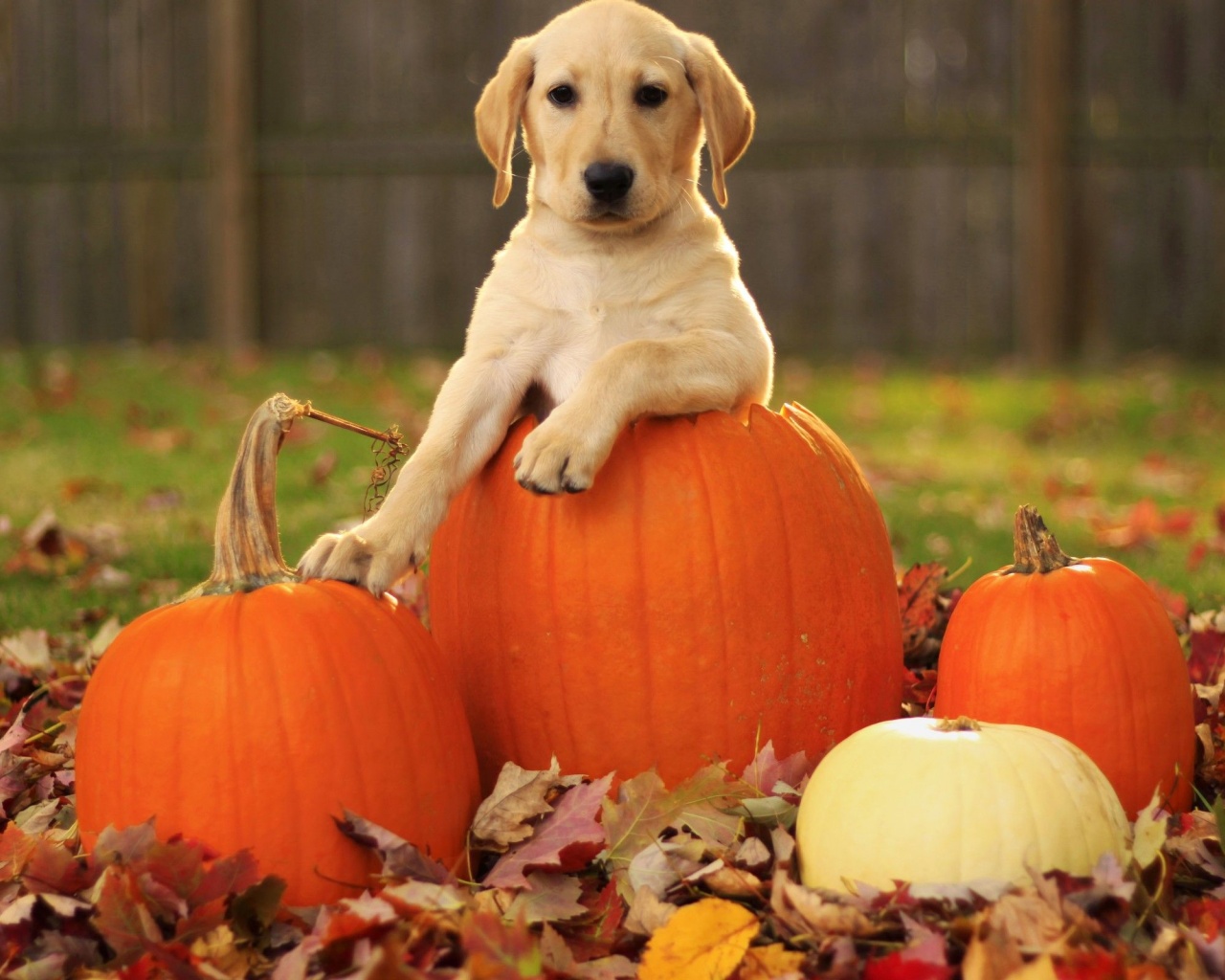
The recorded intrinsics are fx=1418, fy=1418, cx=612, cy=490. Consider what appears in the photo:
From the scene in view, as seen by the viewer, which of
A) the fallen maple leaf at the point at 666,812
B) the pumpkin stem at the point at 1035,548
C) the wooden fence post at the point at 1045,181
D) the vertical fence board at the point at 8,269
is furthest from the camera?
the vertical fence board at the point at 8,269

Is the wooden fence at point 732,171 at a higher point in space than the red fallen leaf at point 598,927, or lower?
higher

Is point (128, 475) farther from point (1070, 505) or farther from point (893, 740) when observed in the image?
point (893, 740)

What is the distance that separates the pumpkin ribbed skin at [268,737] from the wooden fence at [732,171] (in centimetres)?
786

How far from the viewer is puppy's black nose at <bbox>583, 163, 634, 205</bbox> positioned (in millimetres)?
2678

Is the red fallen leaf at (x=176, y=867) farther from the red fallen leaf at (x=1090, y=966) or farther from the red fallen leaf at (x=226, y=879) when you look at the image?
the red fallen leaf at (x=1090, y=966)

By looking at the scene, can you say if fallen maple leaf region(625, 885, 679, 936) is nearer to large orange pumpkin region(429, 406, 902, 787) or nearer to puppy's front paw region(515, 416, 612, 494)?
large orange pumpkin region(429, 406, 902, 787)

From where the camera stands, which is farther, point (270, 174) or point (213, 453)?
point (270, 174)

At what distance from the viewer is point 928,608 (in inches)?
129

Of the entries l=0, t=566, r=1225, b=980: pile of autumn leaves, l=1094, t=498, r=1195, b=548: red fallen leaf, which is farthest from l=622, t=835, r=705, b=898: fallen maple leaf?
l=1094, t=498, r=1195, b=548: red fallen leaf

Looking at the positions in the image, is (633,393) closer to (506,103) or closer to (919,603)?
(506,103)

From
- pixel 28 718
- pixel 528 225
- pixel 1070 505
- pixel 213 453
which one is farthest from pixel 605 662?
pixel 213 453

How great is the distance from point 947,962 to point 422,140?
874cm

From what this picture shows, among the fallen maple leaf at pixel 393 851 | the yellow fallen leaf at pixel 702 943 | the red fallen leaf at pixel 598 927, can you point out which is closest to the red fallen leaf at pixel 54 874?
the fallen maple leaf at pixel 393 851

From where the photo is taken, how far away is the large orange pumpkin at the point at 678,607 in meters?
2.40
